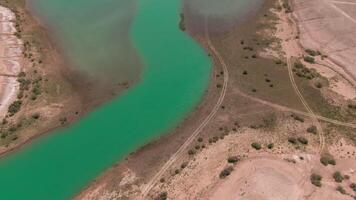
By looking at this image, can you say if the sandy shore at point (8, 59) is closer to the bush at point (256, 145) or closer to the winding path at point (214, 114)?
the winding path at point (214, 114)

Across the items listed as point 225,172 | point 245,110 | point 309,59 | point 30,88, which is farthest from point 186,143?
point 309,59

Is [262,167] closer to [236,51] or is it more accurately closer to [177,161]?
[177,161]

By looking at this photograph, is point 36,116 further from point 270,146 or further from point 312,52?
point 312,52

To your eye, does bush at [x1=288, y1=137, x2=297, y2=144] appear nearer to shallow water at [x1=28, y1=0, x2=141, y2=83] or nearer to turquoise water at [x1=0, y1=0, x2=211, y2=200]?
turquoise water at [x1=0, y1=0, x2=211, y2=200]

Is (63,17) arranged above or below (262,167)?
above

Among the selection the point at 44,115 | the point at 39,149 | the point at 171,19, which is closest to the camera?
the point at 39,149

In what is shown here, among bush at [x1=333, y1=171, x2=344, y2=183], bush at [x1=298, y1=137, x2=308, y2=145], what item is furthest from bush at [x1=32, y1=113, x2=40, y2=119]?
bush at [x1=333, y1=171, x2=344, y2=183]

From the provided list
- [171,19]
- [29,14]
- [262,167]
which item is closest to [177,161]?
[262,167]
